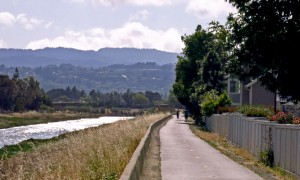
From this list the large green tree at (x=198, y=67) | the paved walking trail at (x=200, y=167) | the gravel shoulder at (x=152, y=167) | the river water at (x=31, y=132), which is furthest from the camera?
the large green tree at (x=198, y=67)

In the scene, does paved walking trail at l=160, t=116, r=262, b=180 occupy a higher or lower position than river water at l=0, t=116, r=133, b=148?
higher

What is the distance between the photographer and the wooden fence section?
18.9m

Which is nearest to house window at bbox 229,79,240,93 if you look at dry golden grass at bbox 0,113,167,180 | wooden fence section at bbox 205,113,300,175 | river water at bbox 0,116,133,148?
→ river water at bbox 0,116,133,148

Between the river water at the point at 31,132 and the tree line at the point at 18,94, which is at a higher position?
the tree line at the point at 18,94

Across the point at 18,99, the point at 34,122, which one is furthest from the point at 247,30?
the point at 18,99

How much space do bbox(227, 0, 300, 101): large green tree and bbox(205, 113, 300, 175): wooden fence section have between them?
1.67 m

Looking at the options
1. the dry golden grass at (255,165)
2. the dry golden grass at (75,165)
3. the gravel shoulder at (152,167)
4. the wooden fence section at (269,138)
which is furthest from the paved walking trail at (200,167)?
the dry golden grass at (75,165)

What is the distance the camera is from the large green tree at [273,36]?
19422 mm

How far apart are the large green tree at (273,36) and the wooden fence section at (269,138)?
1.67 metres

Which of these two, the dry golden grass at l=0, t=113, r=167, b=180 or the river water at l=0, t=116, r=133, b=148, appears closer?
the dry golden grass at l=0, t=113, r=167, b=180

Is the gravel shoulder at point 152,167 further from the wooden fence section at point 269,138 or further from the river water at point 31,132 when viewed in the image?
the river water at point 31,132

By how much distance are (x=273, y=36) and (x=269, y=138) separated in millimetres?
4857

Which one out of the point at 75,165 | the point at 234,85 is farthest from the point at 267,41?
the point at 234,85

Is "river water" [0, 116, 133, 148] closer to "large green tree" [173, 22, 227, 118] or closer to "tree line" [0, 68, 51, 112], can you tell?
"large green tree" [173, 22, 227, 118]
